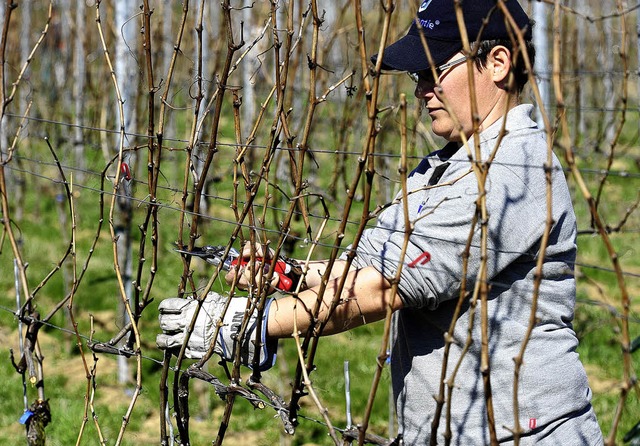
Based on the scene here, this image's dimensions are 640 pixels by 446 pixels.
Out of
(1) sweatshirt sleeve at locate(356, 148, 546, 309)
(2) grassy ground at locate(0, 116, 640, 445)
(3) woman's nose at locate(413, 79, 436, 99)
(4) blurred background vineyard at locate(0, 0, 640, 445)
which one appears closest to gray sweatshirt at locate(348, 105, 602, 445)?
(1) sweatshirt sleeve at locate(356, 148, 546, 309)

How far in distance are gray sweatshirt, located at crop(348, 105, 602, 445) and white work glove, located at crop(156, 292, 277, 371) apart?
0.25 metres

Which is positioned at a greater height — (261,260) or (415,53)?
(415,53)

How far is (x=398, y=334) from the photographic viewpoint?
5.60 feet

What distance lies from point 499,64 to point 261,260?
0.60 m

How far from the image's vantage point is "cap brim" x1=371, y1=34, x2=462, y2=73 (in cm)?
156

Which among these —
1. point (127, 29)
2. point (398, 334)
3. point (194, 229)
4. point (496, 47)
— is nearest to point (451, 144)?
point (496, 47)

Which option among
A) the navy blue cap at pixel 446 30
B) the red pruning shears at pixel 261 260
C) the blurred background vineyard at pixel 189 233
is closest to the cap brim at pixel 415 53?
the navy blue cap at pixel 446 30

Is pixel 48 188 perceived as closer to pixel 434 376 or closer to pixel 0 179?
pixel 0 179

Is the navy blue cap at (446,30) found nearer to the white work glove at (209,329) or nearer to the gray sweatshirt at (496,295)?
the gray sweatshirt at (496,295)

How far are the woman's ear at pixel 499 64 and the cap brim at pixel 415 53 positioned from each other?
0.20 ft

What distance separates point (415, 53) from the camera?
5.24 ft

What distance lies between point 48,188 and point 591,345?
4771 mm

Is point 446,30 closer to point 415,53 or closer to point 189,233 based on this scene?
point 415,53

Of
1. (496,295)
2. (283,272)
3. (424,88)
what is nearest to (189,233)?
(283,272)
